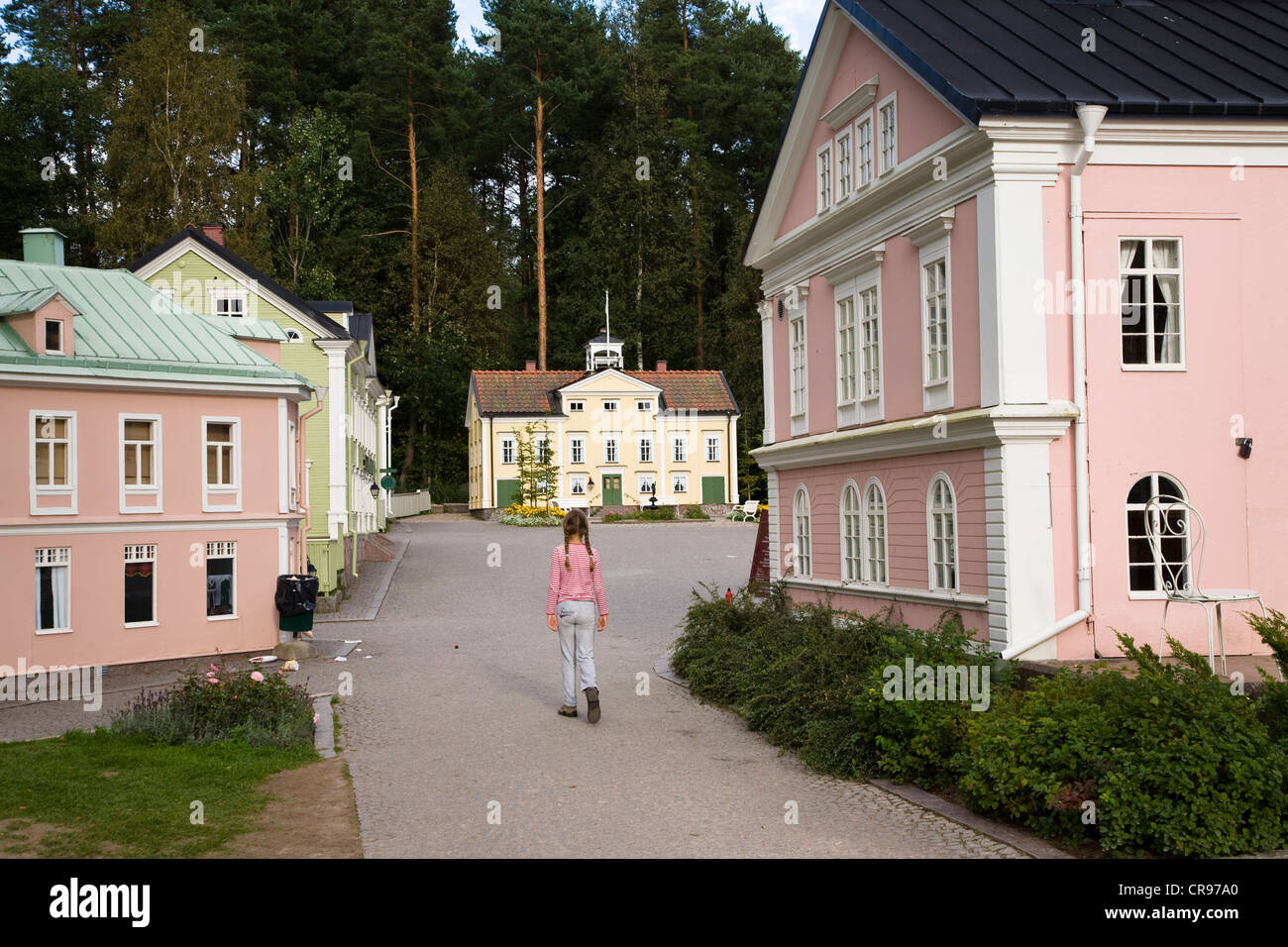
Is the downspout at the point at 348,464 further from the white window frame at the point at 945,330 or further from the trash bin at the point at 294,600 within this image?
the white window frame at the point at 945,330

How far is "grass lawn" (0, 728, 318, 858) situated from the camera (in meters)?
7.74

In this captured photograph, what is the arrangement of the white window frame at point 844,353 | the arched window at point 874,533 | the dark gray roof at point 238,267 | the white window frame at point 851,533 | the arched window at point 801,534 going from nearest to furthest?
the arched window at point 874,533 < the white window frame at point 851,533 < the white window frame at point 844,353 < the arched window at point 801,534 < the dark gray roof at point 238,267

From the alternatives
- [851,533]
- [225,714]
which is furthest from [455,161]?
[225,714]

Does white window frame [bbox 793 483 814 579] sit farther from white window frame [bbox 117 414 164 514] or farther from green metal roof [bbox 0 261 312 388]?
white window frame [bbox 117 414 164 514]

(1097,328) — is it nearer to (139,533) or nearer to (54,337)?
(139,533)

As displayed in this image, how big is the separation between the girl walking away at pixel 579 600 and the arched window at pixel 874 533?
6272 mm

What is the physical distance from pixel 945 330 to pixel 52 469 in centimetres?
1223

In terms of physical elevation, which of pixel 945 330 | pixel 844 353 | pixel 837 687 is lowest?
pixel 837 687

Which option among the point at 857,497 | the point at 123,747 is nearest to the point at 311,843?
the point at 123,747

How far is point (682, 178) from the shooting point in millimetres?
67000

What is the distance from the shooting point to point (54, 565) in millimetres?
16609

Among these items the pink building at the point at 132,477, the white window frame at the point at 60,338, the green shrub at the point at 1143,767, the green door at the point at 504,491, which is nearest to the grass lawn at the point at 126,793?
the green shrub at the point at 1143,767

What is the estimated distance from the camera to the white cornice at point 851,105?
1725cm

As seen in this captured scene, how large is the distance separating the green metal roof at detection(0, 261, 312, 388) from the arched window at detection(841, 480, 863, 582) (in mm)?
8803
